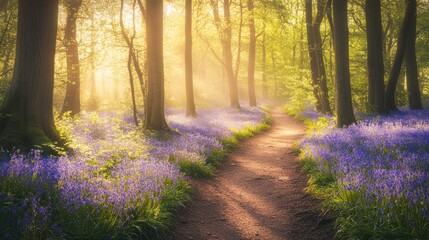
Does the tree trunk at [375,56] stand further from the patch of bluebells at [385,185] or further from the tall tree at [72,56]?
the tall tree at [72,56]

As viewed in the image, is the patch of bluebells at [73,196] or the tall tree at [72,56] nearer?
the patch of bluebells at [73,196]

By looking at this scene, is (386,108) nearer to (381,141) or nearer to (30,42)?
(381,141)

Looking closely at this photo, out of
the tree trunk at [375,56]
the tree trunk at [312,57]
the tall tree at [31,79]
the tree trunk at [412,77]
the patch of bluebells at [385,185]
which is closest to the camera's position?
the patch of bluebells at [385,185]

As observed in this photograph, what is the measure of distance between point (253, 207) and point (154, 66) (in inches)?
311

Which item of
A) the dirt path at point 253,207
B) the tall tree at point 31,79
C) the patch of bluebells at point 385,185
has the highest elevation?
the tall tree at point 31,79

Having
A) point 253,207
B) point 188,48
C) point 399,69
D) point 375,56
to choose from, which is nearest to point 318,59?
point 375,56

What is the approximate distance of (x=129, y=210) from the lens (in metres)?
4.53

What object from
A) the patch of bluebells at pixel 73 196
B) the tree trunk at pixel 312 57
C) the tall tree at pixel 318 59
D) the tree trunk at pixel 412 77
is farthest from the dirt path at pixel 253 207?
the tree trunk at pixel 412 77

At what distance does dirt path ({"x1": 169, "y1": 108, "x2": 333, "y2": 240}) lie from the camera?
534 centimetres

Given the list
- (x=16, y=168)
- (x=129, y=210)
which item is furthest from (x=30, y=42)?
(x=129, y=210)

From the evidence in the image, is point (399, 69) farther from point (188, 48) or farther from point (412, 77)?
point (188, 48)

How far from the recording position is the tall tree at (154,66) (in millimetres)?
12242

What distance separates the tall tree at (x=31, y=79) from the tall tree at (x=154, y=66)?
5326 mm

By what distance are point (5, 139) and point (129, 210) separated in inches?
147
